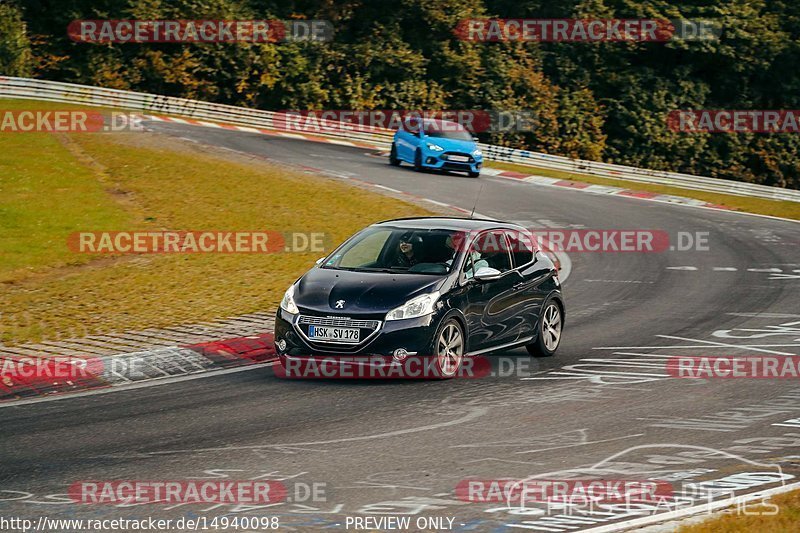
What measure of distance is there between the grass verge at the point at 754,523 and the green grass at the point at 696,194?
29722 millimetres

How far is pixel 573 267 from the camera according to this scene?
2236 centimetres

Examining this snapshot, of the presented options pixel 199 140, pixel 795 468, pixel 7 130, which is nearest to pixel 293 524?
pixel 795 468

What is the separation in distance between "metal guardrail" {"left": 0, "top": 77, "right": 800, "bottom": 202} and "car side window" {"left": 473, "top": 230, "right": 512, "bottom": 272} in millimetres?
30649

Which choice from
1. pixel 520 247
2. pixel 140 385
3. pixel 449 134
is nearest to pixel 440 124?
pixel 449 134

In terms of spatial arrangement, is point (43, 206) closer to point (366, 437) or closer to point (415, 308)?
point (415, 308)

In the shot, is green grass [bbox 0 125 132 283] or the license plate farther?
green grass [bbox 0 125 132 283]

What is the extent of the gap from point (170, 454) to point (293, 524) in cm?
208

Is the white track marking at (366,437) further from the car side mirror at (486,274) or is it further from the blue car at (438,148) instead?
the blue car at (438,148)

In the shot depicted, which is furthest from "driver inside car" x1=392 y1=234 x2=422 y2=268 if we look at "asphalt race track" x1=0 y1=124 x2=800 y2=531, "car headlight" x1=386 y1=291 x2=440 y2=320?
"asphalt race track" x1=0 y1=124 x2=800 y2=531

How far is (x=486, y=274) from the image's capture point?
502 inches

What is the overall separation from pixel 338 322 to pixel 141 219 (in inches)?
472

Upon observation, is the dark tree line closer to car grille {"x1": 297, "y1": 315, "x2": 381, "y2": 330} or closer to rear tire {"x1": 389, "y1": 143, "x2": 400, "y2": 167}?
rear tire {"x1": 389, "y1": 143, "x2": 400, "y2": 167}

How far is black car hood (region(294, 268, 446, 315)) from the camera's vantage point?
11773 mm

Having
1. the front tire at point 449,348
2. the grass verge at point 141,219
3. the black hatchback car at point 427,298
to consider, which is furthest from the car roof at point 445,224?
the grass verge at point 141,219
